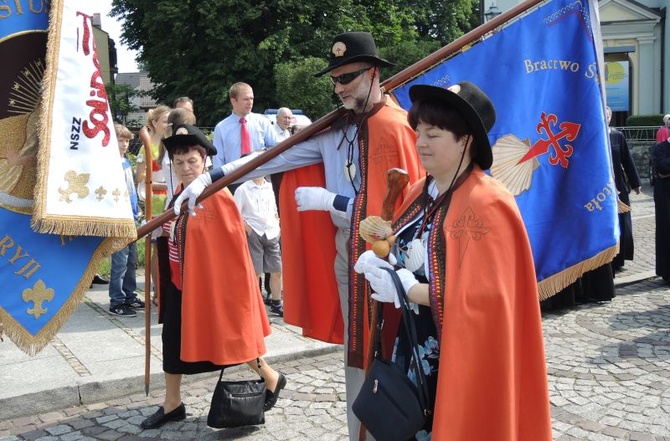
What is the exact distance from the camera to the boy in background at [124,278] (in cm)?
738

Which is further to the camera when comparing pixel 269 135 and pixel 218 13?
pixel 218 13

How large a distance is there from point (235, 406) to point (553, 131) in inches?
94.8

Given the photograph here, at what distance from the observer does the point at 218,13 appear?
26719 mm

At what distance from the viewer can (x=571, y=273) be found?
4023 millimetres

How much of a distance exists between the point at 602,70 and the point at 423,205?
1.75 meters

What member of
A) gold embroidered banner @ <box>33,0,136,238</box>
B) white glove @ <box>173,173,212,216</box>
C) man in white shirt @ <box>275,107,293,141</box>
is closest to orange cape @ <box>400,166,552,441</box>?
gold embroidered banner @ <box>33,0,136,238</box>

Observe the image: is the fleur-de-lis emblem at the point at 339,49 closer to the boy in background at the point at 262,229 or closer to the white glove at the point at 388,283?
the white glove at the point at 388,283

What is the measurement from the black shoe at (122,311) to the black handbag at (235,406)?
314 cm

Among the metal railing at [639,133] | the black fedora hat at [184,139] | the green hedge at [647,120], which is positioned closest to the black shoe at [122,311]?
the black fedora hat at [184,139]

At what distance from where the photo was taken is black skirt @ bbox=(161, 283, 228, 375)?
470 cm

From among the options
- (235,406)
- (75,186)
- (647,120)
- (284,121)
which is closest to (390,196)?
(75,186)

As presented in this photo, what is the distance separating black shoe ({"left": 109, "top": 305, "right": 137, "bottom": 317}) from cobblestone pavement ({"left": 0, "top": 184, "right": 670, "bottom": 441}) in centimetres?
190

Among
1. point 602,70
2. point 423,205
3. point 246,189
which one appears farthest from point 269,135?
point 423,205

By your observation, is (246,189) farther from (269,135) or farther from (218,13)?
(218,13)
